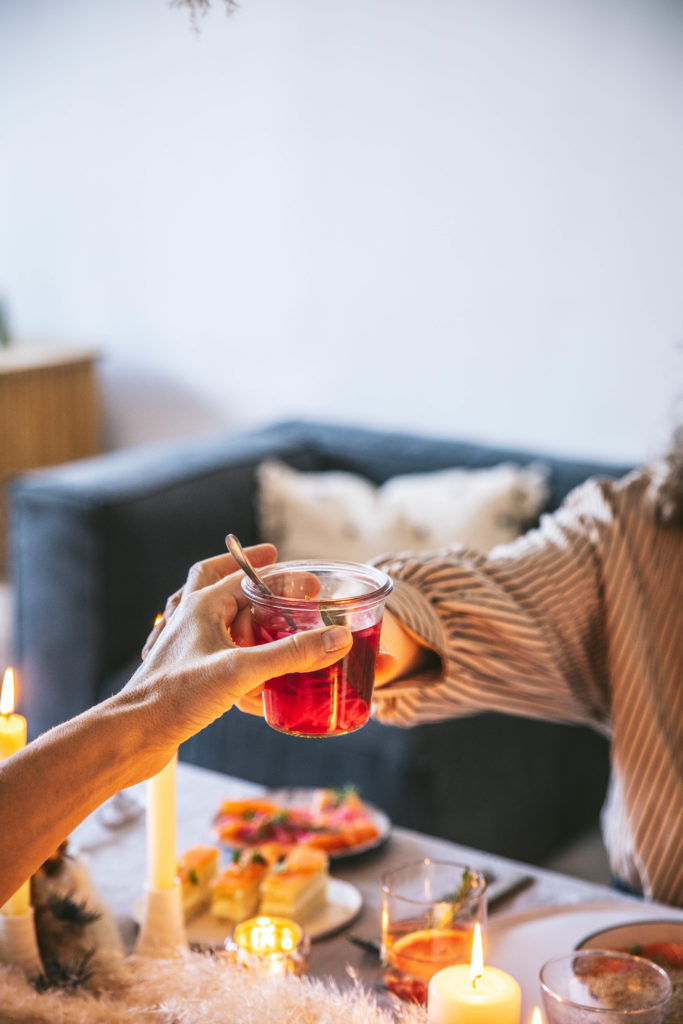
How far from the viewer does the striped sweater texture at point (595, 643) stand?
1.18 m

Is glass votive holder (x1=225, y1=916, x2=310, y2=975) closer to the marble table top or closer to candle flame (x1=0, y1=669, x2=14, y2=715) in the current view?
the marble table top

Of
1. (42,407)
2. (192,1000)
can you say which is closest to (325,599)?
(192,1000)

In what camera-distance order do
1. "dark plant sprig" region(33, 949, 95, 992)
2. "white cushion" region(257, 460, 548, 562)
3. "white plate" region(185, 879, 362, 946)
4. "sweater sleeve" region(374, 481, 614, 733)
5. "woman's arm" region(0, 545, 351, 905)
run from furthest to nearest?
"white cushion" region(257, 460, 548, 562), "sweater sleeve" region(374, 481, 614, 733), "white plate" region(185, 879, 362, 946), "dark plant sprig" region(33, 949, 95, 992), "woman's arm" region(0, 545, 351, 905)

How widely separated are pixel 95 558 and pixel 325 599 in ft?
6.06

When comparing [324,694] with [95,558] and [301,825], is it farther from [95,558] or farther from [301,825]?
[95,558]

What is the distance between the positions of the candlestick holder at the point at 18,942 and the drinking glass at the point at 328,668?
300 millimetres

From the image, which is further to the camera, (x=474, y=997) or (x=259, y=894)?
(x=259, y=894)

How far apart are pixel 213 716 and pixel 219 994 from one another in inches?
7.9

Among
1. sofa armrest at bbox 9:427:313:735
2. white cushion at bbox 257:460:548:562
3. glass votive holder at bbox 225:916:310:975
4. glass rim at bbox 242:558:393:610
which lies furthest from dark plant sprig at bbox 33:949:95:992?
white cushion at bbox 257:460:548:562

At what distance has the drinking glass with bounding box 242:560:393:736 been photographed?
0.68 m

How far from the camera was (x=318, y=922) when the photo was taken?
1.02 meters

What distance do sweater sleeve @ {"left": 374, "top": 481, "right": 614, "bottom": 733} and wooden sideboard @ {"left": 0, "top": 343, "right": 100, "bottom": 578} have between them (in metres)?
2.79

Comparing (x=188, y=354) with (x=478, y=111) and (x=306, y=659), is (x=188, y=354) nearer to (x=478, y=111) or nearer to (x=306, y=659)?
(x=478, y=111)

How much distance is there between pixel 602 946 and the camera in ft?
2.84
